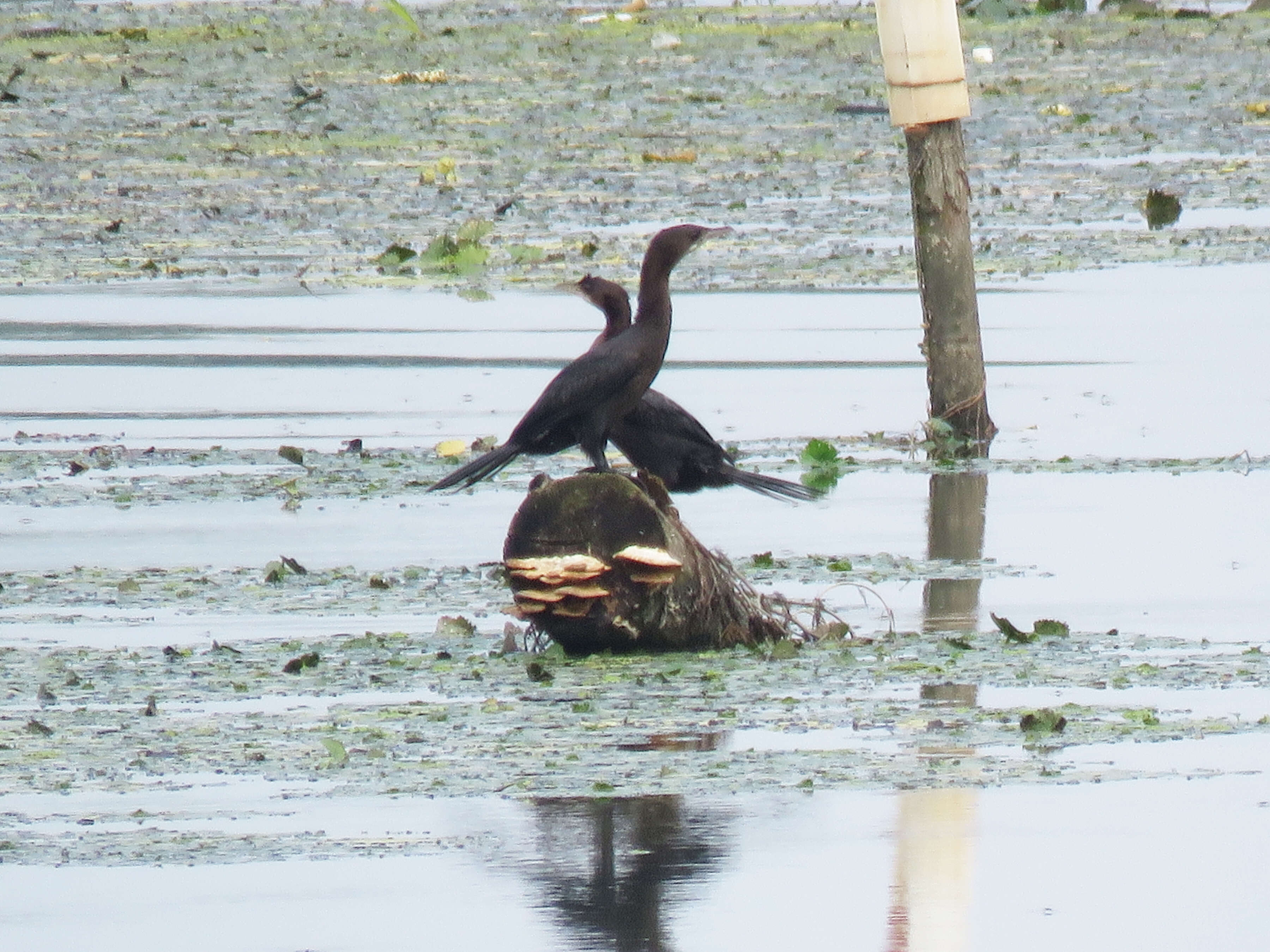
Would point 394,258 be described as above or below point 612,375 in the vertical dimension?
above

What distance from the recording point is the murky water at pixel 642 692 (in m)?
5.61

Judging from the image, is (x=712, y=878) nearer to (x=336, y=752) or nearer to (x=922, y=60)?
(x=336, y=752)

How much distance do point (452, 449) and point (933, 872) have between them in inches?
206

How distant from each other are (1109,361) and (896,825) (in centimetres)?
710

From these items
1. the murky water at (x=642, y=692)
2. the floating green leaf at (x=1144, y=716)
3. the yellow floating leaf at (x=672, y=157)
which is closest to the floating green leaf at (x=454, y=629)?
the murky water at (x=642, y=692)

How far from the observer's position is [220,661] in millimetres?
7562

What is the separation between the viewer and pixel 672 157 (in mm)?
19141

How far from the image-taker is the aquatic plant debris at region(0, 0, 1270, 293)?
52.0 feet

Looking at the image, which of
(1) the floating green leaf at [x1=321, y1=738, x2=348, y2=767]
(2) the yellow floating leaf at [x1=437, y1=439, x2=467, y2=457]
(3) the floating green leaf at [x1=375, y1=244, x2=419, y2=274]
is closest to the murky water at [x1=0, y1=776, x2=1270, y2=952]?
(1) the floating green leaf at [x1=321, y1=738, x2=348, y2=767]

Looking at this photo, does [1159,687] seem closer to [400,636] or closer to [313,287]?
[400,636]

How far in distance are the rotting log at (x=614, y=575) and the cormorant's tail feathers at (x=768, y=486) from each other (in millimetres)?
829

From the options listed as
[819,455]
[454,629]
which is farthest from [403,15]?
[454,629]

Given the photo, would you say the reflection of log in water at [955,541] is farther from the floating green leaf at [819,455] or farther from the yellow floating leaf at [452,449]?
the yellow floating leaf at [452,449]

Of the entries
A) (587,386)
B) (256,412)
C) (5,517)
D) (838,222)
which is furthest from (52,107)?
(587,386)
